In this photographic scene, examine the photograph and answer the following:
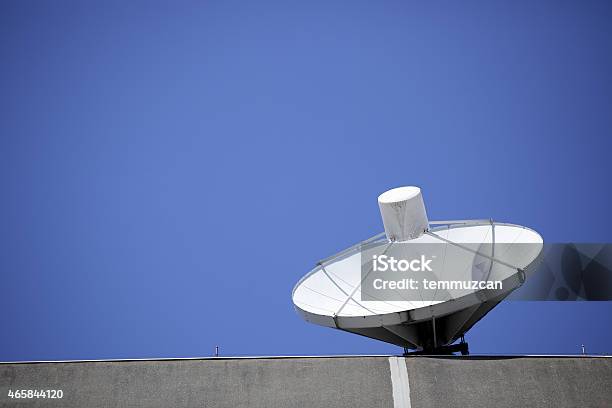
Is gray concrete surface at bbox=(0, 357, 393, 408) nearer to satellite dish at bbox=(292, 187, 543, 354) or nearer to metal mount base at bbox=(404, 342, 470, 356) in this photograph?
satellite dish at bbox=(292, 187, 543, 354)

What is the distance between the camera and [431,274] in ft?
64.8

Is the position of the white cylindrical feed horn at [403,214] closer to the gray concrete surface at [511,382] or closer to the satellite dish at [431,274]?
the satellite dish at [431,274]

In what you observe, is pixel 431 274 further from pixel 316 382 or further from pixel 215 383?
pixel 215 383

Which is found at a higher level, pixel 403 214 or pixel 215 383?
pixel 403 214

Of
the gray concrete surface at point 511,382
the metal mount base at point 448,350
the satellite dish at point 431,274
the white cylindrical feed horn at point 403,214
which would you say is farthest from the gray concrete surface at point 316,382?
the white cylindrical feed horn at point 403,214

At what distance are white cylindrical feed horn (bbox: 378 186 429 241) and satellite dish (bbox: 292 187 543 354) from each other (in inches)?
1.0

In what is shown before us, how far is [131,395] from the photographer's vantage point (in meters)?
17.1

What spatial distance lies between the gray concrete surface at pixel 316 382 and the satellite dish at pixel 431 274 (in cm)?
121

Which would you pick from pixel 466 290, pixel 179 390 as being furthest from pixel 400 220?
pixel 179 390

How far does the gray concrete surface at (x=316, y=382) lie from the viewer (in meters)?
16.1

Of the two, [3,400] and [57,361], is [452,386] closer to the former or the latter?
[57,361]

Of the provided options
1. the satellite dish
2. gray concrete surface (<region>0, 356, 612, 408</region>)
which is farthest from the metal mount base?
gray concrete surface (<region>0, 356, 612, 408</region>)

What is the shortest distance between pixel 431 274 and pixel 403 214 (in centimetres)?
214

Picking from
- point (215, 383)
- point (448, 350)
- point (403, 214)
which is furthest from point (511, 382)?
point (215, 383)
